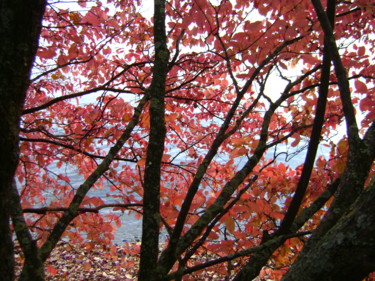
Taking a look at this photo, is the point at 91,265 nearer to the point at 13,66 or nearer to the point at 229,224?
the point at 229,224

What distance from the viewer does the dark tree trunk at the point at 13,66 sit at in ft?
2.34

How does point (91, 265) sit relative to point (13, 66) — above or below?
above

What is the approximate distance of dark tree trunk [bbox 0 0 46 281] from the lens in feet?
2.34

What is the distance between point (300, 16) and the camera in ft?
7.41

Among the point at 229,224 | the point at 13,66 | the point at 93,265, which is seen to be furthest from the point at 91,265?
the point at 13,66

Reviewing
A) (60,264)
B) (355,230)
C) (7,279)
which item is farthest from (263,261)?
(60,264)

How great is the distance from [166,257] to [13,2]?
4.81ft

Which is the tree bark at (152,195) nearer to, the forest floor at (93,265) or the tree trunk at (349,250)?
the tree trunk at (349,250)

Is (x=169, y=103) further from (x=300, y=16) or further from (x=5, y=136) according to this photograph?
(x=5, y=136)

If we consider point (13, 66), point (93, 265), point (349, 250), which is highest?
point (93, 265)

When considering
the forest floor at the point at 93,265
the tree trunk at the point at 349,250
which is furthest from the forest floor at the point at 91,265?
the tree trunk at the point at 349,250

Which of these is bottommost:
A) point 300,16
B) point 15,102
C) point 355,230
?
point 355,230

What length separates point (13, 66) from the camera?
73cm

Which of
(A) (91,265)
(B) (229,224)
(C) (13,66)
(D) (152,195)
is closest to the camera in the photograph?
(C) (13,66)
